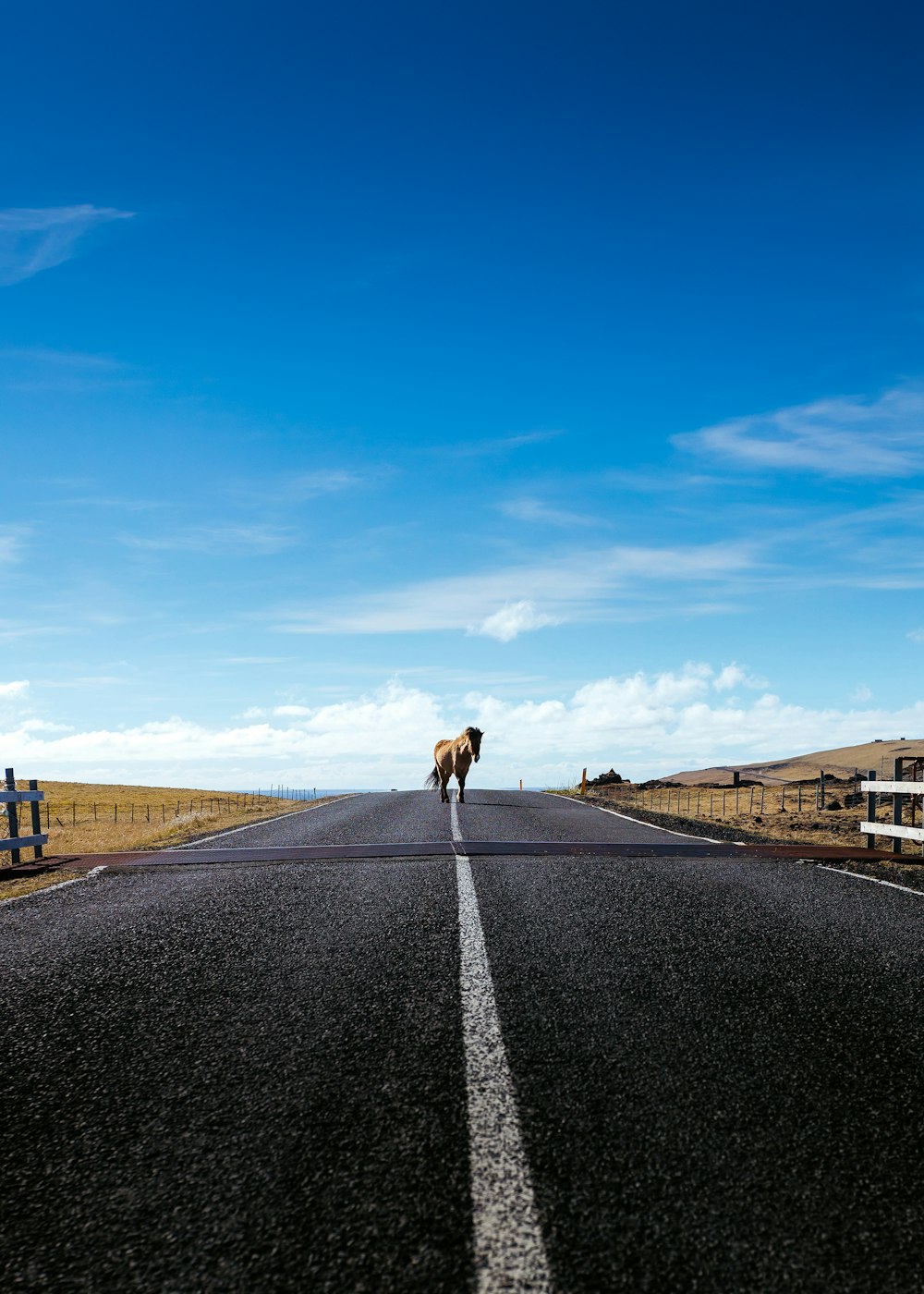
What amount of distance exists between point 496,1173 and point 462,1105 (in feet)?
1.78

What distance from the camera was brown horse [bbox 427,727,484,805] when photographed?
2645 cm

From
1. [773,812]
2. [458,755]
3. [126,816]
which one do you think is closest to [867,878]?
[458,755]

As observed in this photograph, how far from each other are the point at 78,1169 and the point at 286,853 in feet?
32.7

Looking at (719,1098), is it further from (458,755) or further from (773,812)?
(773,812)

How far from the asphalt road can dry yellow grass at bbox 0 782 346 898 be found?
19.2 feet

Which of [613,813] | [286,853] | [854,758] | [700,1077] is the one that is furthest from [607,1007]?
[854,758]

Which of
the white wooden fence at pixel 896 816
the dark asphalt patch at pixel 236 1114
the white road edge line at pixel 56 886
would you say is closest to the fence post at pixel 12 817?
the white road edge line at pixel 56 886

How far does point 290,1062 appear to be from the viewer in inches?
153

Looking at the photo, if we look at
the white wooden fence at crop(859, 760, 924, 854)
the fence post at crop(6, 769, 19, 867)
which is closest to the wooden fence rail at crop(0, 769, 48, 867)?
A: the fence post at crop(6, 769, 19, 867)

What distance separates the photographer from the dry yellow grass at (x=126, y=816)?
20.0 metres

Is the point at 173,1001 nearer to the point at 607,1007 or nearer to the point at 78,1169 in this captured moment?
the point at 78,1169

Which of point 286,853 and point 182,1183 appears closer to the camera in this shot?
point 182,1183

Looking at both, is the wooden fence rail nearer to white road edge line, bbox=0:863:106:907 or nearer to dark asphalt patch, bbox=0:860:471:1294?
white road edge line, bbox=0:863:106:907

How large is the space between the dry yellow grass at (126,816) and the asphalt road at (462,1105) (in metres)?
5.86
